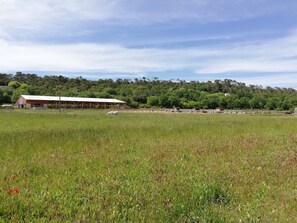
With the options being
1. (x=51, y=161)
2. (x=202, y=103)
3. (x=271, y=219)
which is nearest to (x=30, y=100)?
(x=202, y=103)

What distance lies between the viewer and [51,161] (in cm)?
991

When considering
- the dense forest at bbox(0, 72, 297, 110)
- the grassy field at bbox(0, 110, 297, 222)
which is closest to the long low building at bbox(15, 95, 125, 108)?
the dense forest at bbox(0, 72, 297, 110)

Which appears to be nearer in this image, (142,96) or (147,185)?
(147,185)

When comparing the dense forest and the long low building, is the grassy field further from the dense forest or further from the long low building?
the dense forest

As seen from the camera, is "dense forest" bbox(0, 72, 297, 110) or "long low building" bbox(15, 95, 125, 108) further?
"dense forest" bbox(0, 72, 297, 110)

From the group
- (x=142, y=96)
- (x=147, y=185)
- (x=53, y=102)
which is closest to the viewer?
(x=147, y=185)

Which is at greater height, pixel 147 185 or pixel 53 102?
pixel 147 185

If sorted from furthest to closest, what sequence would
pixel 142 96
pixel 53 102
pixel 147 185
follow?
pixel 142 96, pixel 53 102, pixel 147 185

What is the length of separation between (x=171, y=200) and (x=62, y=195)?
2068 mm

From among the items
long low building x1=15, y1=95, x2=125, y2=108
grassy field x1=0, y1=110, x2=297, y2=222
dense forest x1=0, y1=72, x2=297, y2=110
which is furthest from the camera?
dense forest x1=0, y1=72, x2=297, y2=110

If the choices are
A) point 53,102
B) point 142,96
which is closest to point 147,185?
point 53,102

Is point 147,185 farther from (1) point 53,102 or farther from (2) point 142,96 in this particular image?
(2) point 142,96

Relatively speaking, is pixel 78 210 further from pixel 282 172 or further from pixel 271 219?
pixel 282 172

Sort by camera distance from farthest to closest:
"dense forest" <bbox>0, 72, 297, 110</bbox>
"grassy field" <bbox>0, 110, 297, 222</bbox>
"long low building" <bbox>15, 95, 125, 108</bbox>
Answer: "dense forest" <bbox>0, 72, 297, 110</bbox>, "long low building" <bbox>15, 95, 125, 108</bbox>, "grassy field" <bbox>0, 110, 297, 222</bbox>
